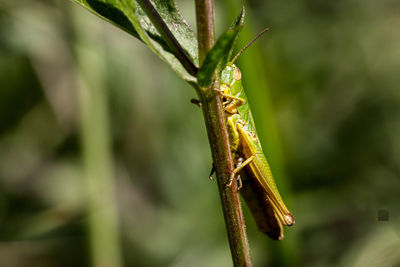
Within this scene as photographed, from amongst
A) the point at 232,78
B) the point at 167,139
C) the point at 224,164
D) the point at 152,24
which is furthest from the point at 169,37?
the point at 167,139

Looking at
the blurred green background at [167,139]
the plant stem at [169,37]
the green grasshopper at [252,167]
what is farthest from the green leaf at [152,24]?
the blurred green background at [167,139]

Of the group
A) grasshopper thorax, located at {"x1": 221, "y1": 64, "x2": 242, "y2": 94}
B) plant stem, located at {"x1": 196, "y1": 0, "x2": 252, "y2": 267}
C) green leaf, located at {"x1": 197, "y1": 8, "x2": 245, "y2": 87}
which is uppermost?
grasshopper thorax, located at {"x1": 221, "y1": 64, "x2": 242, "y2": 94}

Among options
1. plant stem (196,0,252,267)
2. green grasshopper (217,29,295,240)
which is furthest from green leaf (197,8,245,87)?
green grasshopper (217,29,295,240)

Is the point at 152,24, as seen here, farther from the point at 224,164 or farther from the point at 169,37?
the point at 224,164

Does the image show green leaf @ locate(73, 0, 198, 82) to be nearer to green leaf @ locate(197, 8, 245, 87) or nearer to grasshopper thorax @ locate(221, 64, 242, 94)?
green leaf @ locate(197, 8, 245, 87)

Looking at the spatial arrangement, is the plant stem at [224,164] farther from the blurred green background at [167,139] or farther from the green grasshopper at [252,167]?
the blurred green background at [167,139]
